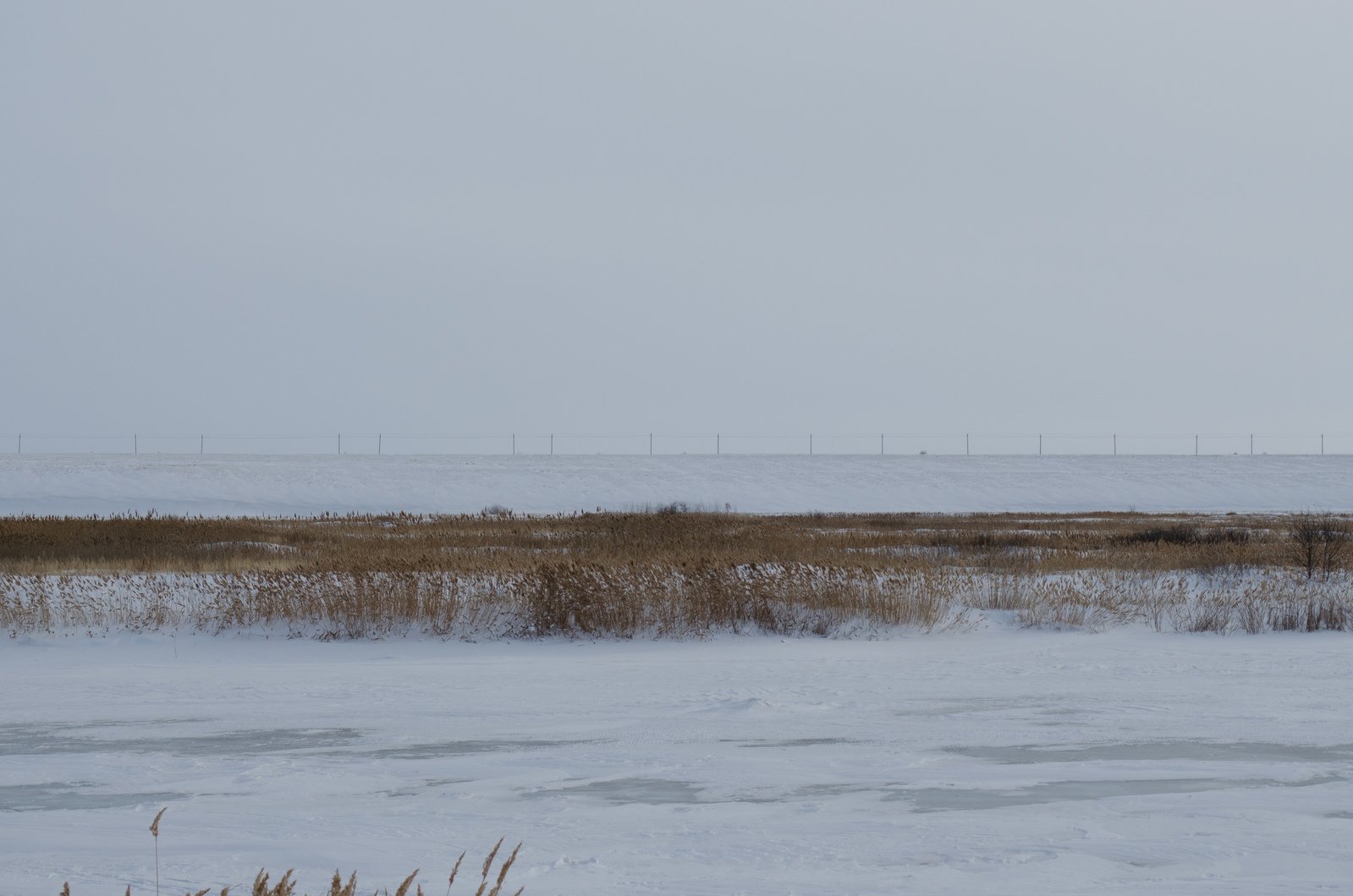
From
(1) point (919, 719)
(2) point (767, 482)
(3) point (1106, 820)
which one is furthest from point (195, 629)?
(2) point (767, 482)

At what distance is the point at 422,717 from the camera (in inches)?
388

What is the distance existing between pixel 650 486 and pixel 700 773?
53323 millimetres

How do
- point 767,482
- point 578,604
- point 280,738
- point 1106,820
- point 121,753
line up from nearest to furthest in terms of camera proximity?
point 1106,820
point 121,753
point 280,738
point 578,604
point 767,482

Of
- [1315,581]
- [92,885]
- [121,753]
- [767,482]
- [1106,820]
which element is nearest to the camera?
[92,885]

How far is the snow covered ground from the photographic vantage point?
578 cm

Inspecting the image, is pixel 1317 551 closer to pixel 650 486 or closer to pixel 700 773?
pixel 700 773

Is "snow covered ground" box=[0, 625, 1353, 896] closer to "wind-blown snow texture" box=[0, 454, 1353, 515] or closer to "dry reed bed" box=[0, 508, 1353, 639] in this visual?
"dry reed bed" box=[0, 508, 1353, 639]

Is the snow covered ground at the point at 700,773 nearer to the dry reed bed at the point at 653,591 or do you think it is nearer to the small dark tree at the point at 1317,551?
the dry reed bed at the point at 653,591

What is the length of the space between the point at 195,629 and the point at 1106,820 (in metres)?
12.4

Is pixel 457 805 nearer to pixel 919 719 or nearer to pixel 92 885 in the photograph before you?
pixel 92 885

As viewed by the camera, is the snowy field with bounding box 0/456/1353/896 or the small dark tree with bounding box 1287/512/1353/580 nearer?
the snowy field with bounding box 0/456/1353/896

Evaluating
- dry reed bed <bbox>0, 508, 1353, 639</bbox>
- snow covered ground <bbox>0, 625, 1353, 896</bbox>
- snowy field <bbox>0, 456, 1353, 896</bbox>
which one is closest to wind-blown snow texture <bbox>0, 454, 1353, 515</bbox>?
dry reed bed <bbox>0, 508, 1353, 639</bbox>

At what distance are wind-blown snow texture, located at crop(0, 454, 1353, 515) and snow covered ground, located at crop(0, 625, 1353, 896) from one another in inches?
1475

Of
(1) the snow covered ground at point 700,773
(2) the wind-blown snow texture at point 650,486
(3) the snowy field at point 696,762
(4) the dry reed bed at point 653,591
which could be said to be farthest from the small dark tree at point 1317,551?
(2) the wind-blown snow texture at point 650,486
